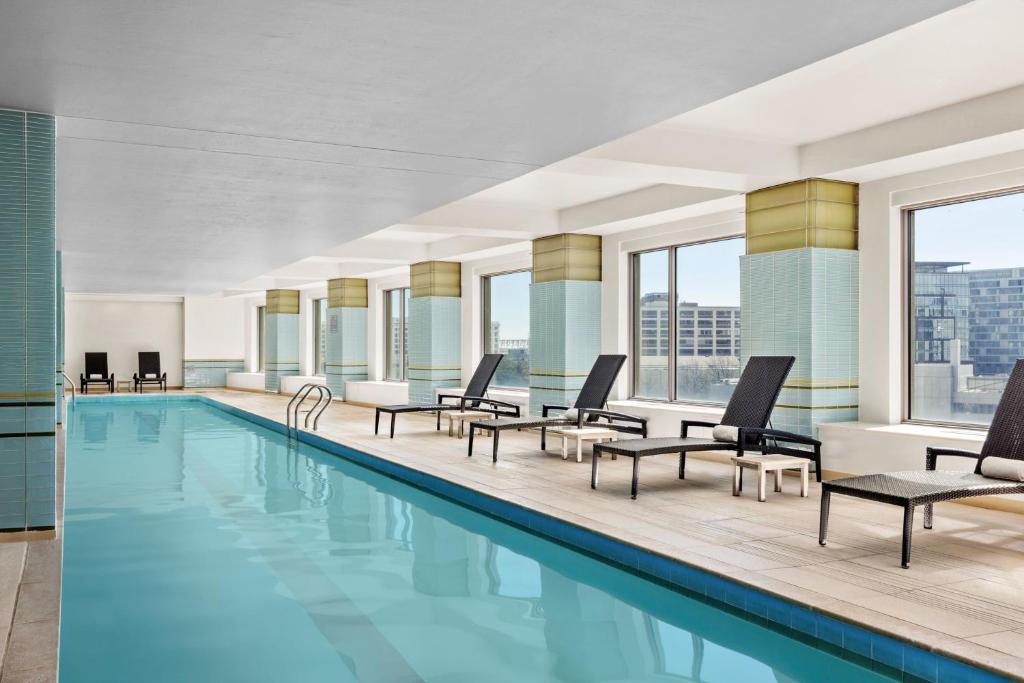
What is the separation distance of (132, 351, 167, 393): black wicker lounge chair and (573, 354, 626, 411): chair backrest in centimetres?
1587

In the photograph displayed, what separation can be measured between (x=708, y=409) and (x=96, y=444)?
7656 millimetres

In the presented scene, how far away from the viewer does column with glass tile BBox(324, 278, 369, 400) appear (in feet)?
55.6

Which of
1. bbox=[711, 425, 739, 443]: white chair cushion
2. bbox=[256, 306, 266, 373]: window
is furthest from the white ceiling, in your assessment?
bbox=[256, 306, 266, 373]: window

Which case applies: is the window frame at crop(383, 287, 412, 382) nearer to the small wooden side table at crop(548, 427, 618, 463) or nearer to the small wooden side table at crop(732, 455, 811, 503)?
the small wooden side table at crop(548, 427, 618, 463)

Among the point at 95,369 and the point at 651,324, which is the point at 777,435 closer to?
the point at 651,324

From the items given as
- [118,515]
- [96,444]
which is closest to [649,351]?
[118,515]

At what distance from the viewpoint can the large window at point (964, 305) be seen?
6547 millimetres

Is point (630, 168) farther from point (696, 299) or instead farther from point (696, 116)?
point (696, 299)

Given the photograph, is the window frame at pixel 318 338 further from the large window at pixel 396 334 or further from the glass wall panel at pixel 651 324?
the glass wall panel at pixel 651 324

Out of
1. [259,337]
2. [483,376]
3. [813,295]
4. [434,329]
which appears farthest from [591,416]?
[259,337]

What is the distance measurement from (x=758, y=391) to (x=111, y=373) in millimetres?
19767

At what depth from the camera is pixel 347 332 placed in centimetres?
1694

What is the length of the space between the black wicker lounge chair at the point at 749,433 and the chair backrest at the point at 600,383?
1.75 m

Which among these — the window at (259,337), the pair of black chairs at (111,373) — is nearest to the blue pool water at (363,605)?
the pair of black chairs at (111,373)
